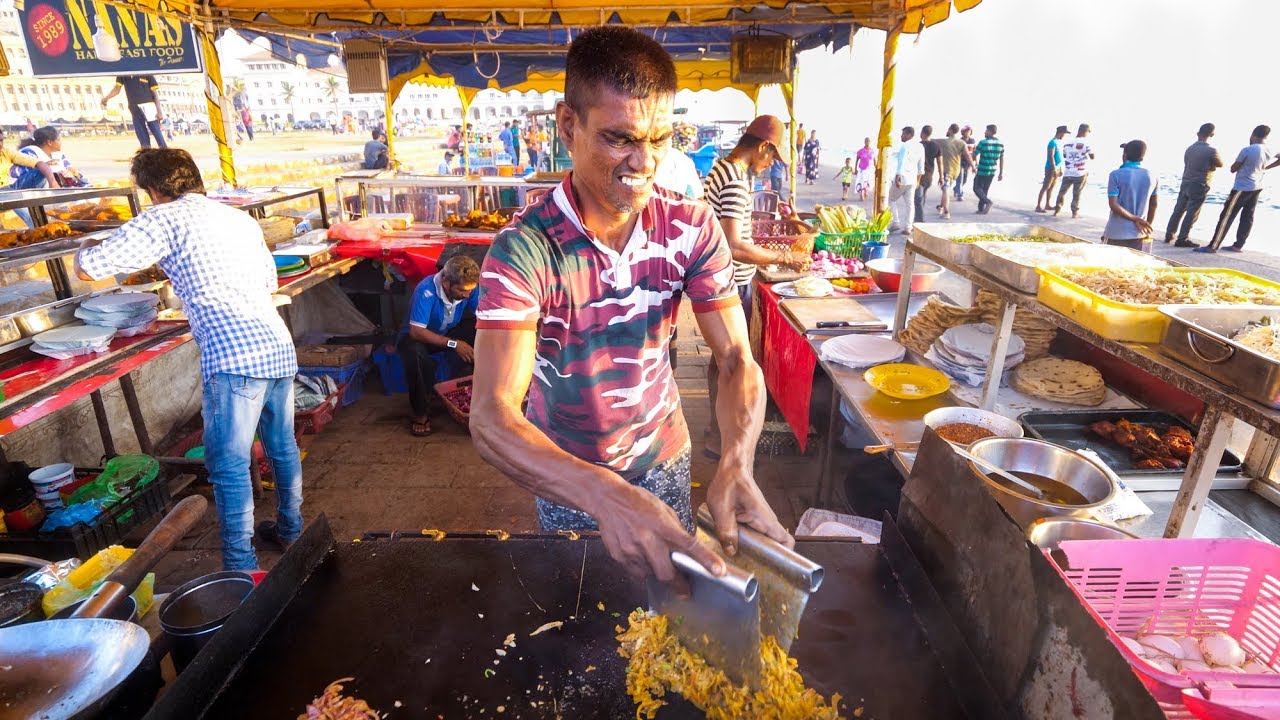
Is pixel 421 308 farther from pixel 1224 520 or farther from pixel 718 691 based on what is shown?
pixel 1224 520

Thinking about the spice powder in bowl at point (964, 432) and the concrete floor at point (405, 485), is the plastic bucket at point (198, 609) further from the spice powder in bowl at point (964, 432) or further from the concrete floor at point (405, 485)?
the spice powder in bowl at point (964, 432)

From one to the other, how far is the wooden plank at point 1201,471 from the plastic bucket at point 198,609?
2.71m

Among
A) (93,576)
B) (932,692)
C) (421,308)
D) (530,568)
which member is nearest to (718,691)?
(932,692)

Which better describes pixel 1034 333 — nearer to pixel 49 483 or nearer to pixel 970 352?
pixel 970 352

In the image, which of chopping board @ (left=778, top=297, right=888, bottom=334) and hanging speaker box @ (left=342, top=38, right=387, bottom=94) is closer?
chopping board @ (left=778, top=297, right=888, bottom=334)

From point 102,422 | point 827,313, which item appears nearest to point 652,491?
point 827,313

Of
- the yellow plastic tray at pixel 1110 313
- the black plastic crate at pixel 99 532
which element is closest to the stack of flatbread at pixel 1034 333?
the yellow plastic tray at pixel 1110 313

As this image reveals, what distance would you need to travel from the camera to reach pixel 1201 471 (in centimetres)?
179

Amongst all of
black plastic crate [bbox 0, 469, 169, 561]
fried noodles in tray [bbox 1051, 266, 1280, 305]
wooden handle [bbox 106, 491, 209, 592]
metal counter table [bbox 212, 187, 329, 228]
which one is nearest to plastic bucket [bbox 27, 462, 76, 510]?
black plastic crate [bbox 0, 469, 169, 561]

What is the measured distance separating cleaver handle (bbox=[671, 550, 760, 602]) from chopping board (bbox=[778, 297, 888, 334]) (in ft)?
9.75

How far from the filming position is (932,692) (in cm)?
155

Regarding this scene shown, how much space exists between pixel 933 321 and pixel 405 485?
12.4ft

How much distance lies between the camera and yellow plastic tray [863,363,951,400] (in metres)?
3.12

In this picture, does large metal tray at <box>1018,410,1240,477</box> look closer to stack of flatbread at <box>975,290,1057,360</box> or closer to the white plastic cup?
stack of flatbread at <box>975,290,1057,360</box>
